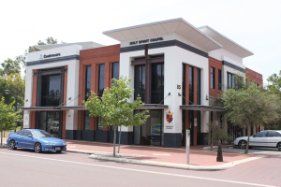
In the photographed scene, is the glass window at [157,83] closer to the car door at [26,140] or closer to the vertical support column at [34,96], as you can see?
the car door at [26,140]

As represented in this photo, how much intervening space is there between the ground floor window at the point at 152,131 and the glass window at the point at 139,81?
5.57ft

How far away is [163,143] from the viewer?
89.1 feet

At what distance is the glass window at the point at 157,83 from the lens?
92.6 feet

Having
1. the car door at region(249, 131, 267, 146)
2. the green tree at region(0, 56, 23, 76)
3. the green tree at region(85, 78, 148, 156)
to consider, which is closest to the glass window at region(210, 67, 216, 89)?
the car door at region(249, 131, 267, 146)

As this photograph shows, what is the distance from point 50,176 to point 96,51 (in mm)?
21319

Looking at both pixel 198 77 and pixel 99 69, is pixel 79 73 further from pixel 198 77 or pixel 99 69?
pixel 198 77

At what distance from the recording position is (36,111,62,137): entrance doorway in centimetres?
3503

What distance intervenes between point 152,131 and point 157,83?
3.87 meters

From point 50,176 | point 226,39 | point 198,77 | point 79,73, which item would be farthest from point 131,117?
point 226,39

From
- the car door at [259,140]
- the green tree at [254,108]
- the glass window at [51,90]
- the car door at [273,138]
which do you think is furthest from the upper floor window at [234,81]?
the glass window at [51,90]

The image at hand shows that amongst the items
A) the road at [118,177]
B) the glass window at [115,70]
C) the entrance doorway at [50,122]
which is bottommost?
the road at [118,177]

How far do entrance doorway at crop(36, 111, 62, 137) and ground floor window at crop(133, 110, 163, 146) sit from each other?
8844 mm

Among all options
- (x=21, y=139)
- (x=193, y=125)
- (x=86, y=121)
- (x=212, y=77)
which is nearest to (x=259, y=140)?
(x=193, y=125)

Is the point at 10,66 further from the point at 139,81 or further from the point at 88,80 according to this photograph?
the point at 139,81
